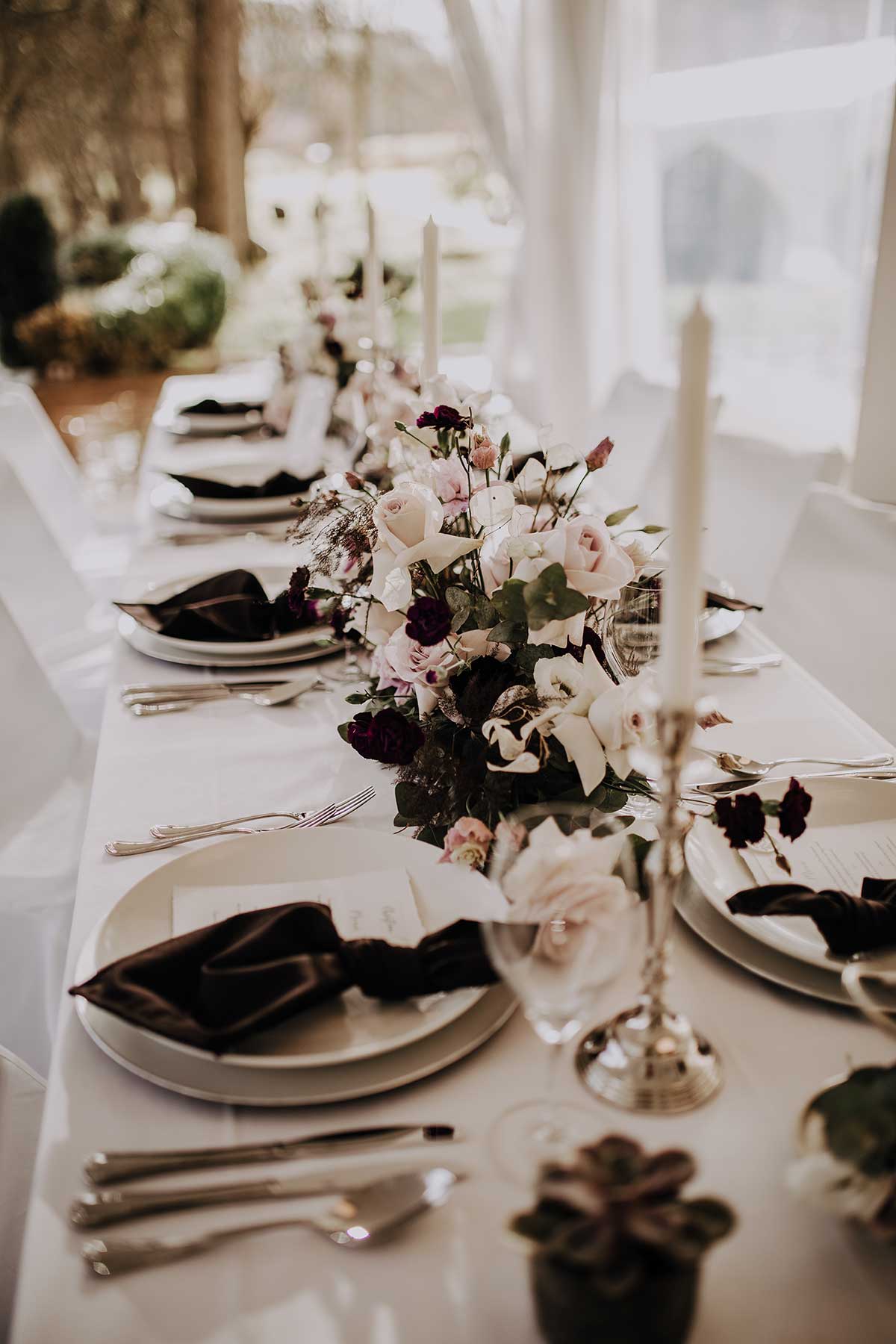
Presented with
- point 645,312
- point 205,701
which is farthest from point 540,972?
point 645,312

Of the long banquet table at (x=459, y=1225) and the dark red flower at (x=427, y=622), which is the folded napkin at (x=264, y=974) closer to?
the long banquet table at (x=459, y=1225)

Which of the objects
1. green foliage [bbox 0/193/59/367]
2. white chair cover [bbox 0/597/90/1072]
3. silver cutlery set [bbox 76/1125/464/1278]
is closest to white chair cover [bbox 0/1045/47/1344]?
white chair cover [bbox 0/597/90/1072]

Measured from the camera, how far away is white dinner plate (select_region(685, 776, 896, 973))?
0.83 m

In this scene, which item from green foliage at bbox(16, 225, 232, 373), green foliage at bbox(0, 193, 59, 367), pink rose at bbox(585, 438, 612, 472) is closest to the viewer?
pink rose at bbox(585, 438, 612, 472)

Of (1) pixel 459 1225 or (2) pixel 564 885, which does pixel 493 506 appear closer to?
(2) pixel 564 885

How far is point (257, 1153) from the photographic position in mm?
658

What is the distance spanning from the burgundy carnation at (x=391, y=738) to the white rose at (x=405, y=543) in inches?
4.2

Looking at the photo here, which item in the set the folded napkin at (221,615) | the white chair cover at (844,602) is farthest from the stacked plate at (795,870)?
the white chair cover at (844,602)

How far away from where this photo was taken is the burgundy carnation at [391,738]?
99cm

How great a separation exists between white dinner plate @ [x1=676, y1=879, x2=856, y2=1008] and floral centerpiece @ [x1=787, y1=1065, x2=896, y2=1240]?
198 mm

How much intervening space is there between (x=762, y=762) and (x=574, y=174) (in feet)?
11.6

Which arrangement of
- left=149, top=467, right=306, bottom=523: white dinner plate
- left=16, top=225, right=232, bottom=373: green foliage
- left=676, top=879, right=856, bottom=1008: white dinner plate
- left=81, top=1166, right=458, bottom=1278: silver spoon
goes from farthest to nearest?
left=16, top=225, right=232, bottom=373: green foliage → left=149, top=467, right=306, bottom=523: white dinner plate → left=676, top=879, right=856, bottom=1008: white dinner plate → left=81, top=1166, right=458, bottom=1278: silver spoon

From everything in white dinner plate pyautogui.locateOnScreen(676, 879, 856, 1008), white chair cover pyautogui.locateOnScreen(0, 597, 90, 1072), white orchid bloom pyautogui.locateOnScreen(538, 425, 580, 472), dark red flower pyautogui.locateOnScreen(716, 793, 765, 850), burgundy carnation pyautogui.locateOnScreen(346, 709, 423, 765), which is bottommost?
white chair cover pyautogui.locateOnScreen(0, 597, 90, 1072)

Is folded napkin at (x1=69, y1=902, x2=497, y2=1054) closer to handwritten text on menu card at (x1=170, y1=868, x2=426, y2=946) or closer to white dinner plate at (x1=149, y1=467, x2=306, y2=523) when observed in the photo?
handwritten text on menu card at (x1=170, y1=868, x2=426, y2=946)
